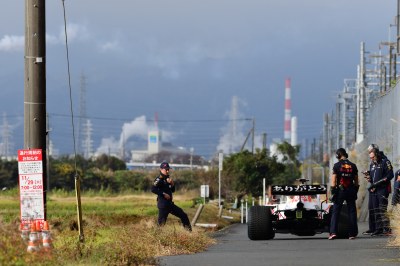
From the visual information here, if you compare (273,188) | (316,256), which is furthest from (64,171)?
(316,256)

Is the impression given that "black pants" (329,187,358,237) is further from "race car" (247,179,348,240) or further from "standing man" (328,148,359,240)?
"race car" (247,179,348,240)

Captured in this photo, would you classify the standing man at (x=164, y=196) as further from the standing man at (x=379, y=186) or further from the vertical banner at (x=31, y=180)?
the vertical banner at (x=31, y=180)

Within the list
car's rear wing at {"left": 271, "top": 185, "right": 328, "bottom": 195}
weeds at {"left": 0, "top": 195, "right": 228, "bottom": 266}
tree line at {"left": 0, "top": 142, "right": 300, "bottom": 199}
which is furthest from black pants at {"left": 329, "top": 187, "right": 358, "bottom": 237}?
tree line at {"left": 0, "top": 142, "right": 300, "bottom": 199}

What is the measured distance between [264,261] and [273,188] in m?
9.07

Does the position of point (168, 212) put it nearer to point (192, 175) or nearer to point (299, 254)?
point (299, 254)

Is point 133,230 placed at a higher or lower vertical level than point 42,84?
lower

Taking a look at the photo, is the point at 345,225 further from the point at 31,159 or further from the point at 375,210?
the point at 31,159

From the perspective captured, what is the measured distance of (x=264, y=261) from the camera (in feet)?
63.5

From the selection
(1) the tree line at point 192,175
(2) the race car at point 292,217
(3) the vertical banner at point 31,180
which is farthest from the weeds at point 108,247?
(1) the tree line at point 192,175

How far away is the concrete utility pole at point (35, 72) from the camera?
19.3 metres

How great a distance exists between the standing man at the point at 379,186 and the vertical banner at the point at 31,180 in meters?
10.2

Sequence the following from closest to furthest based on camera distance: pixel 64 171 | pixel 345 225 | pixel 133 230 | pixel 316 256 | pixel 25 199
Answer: pixel 25 199 < pixel 316 256 < pixel 133 230 < pixel 345 225 < pixel 64 171

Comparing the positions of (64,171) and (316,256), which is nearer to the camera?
(316,256)

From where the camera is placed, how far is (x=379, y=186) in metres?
27.5
